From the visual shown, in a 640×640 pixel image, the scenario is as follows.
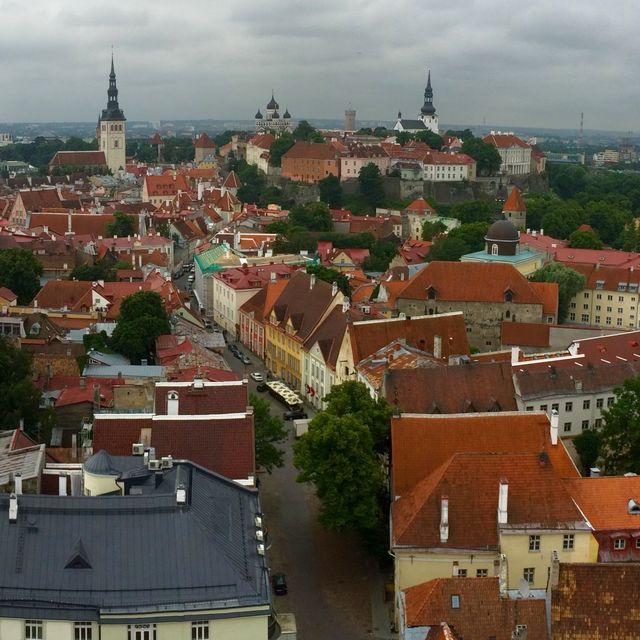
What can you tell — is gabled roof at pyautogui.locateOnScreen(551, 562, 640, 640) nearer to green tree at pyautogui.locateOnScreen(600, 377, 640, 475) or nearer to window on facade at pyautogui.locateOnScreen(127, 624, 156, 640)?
window on facade at pyautogui.locateOnScreen(127, 624, 156, 640)

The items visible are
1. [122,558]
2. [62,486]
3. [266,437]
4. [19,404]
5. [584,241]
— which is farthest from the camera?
[584,241]

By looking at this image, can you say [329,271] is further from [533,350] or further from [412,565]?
[412,565]

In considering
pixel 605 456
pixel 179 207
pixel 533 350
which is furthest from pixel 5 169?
pixel 605 456

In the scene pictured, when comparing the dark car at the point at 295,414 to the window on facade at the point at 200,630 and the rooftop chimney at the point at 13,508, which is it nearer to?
the rooftop chimney at the point at 13,508

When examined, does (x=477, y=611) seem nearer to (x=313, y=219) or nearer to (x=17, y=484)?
(x=17, y=484)

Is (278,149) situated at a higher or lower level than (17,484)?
higher

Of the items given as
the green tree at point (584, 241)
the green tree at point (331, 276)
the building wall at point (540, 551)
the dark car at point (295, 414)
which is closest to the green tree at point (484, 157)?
the green tree at point (584, 241)

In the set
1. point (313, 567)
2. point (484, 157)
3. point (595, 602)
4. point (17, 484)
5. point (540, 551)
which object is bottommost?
point (313, 567)

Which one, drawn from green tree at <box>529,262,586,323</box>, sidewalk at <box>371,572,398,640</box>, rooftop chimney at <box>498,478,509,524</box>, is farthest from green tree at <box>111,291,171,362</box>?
rooftop chimney at <box>498,478,509,524</box>

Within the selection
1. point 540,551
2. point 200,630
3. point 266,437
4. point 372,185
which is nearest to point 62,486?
point 200,630
